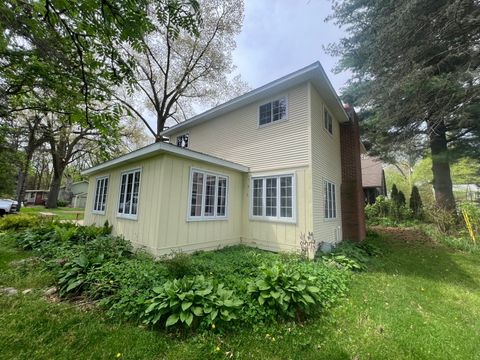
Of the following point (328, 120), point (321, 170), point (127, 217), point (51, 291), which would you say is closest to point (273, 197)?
point (321, 170)

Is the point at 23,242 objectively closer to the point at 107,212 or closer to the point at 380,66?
the point at 107,212

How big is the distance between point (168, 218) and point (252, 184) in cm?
350

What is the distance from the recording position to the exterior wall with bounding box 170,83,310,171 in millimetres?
7496

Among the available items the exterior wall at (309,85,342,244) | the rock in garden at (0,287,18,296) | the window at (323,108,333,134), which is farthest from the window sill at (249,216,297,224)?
the rock in garden at (0,287,18,296)

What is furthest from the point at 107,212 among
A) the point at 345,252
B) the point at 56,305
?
the point at 345,252

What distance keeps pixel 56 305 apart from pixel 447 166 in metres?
17.4

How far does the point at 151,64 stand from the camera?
17250 millimetres

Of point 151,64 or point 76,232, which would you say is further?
point 151,64

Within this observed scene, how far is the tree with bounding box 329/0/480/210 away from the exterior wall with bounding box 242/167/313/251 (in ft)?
14.5

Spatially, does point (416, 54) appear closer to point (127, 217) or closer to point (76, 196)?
point (127, 217)

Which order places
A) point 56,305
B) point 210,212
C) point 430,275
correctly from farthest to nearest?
point 210,212
point 430,275
point 56,305

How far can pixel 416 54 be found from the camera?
749cm

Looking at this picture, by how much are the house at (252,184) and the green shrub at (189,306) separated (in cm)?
299

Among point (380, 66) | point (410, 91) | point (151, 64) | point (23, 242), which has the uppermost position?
point (151, 64)
